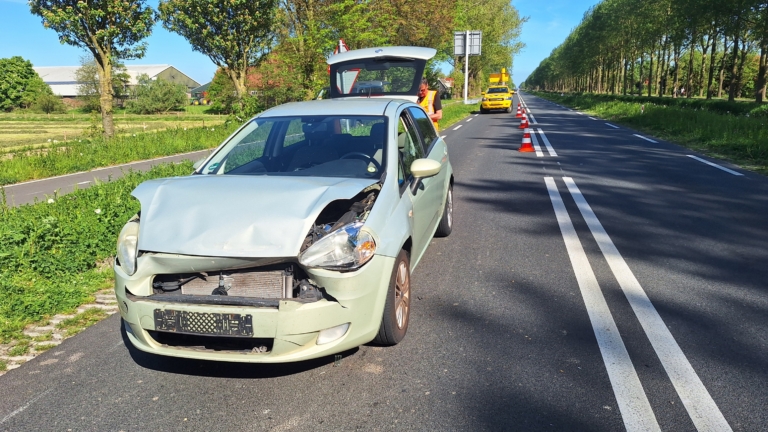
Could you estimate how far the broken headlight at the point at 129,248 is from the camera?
3.16 meters

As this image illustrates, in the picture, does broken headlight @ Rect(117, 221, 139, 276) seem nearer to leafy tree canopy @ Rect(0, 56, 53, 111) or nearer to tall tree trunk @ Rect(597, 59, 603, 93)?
leafy tree canopy @ Rect(0, 56, 53, 111)

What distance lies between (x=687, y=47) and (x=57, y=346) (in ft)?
148

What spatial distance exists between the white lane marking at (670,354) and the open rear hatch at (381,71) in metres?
6.04

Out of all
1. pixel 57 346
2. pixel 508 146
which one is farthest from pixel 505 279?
pixel 508 146

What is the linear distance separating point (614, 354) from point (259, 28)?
79.2 feet

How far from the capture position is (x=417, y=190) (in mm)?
4242

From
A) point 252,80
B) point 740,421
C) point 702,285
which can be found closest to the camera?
point 740,421

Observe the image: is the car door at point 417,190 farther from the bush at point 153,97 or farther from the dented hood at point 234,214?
the bush at point 153,97

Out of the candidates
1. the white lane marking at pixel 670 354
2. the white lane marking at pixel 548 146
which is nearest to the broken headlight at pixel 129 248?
the white lane marking at pixel 670 354

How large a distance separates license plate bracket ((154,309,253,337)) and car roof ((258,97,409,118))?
2.26 m

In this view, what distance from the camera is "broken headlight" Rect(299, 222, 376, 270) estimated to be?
2.99m

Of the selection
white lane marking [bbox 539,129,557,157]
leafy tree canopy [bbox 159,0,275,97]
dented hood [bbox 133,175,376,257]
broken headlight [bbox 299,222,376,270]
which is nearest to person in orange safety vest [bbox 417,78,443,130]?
white lane marking [bbox 539,129,557,157]

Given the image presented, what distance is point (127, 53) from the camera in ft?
59.7

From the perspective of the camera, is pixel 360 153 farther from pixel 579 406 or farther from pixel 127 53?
pixel 127 53
